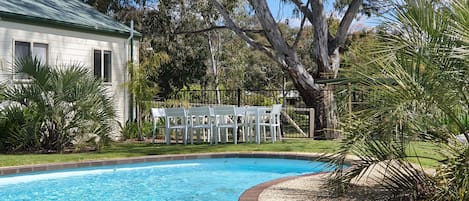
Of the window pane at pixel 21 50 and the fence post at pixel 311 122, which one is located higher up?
the window pane at pixel 21 50

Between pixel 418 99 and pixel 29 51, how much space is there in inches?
455

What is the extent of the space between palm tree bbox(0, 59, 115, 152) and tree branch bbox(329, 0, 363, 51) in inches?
331

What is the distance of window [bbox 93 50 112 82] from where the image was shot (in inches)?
599

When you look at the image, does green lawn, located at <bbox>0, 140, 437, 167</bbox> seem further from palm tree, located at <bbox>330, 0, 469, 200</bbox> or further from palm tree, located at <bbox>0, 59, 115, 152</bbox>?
palm tree, located at <bbox>330, 0, 469, 200</bbox>

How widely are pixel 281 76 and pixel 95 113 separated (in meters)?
27.4

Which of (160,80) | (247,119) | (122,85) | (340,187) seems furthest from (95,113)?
(160,80)

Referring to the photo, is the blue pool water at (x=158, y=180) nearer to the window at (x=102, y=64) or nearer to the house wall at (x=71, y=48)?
the house wall at (x=71, y=48)

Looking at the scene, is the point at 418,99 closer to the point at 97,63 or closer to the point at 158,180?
the point at 158,180

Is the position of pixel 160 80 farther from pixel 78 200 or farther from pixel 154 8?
pixel 78 200

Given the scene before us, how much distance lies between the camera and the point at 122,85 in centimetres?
1484

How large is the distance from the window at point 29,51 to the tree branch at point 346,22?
9.12m

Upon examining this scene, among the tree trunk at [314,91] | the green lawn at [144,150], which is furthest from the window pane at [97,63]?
the tree trunk at [314,91]

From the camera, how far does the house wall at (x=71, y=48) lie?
12.7m

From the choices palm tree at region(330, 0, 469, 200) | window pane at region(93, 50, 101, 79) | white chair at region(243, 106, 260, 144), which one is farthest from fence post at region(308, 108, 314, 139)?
palm tree at region(330, 0, 469, 200)
